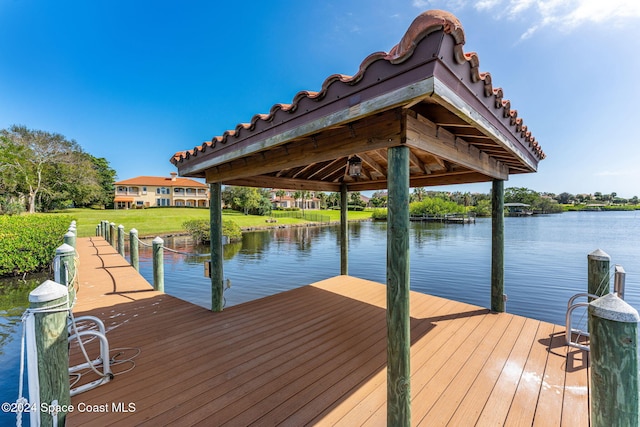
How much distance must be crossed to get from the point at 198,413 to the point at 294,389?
2.71ft

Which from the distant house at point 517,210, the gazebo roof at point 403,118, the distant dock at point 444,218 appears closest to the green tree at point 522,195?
the distant house at point 517,210

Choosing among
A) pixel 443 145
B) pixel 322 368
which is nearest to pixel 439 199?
pixel 443 145

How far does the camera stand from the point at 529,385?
8.27ft

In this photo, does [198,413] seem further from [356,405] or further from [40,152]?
[40,152]

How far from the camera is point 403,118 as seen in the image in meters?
1.91

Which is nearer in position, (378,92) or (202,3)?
(378,92)

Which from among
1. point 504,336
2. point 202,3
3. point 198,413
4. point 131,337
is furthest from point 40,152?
point 504,336

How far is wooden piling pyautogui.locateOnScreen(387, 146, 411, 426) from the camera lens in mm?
1892

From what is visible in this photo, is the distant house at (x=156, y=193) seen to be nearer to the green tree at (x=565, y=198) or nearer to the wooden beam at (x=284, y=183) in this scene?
the wooden beam at (x=284, y=183)

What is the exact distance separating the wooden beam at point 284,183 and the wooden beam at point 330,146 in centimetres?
92

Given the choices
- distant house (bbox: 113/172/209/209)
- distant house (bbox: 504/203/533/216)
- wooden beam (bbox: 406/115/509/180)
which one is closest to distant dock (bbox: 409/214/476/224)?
distant house (bbox: 504/203/533/216)

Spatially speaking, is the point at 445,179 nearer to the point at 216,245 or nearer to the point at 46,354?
the point at 216,245

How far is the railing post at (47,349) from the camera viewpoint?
1684 mm

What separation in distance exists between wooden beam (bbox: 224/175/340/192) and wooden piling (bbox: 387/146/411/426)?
332cm
